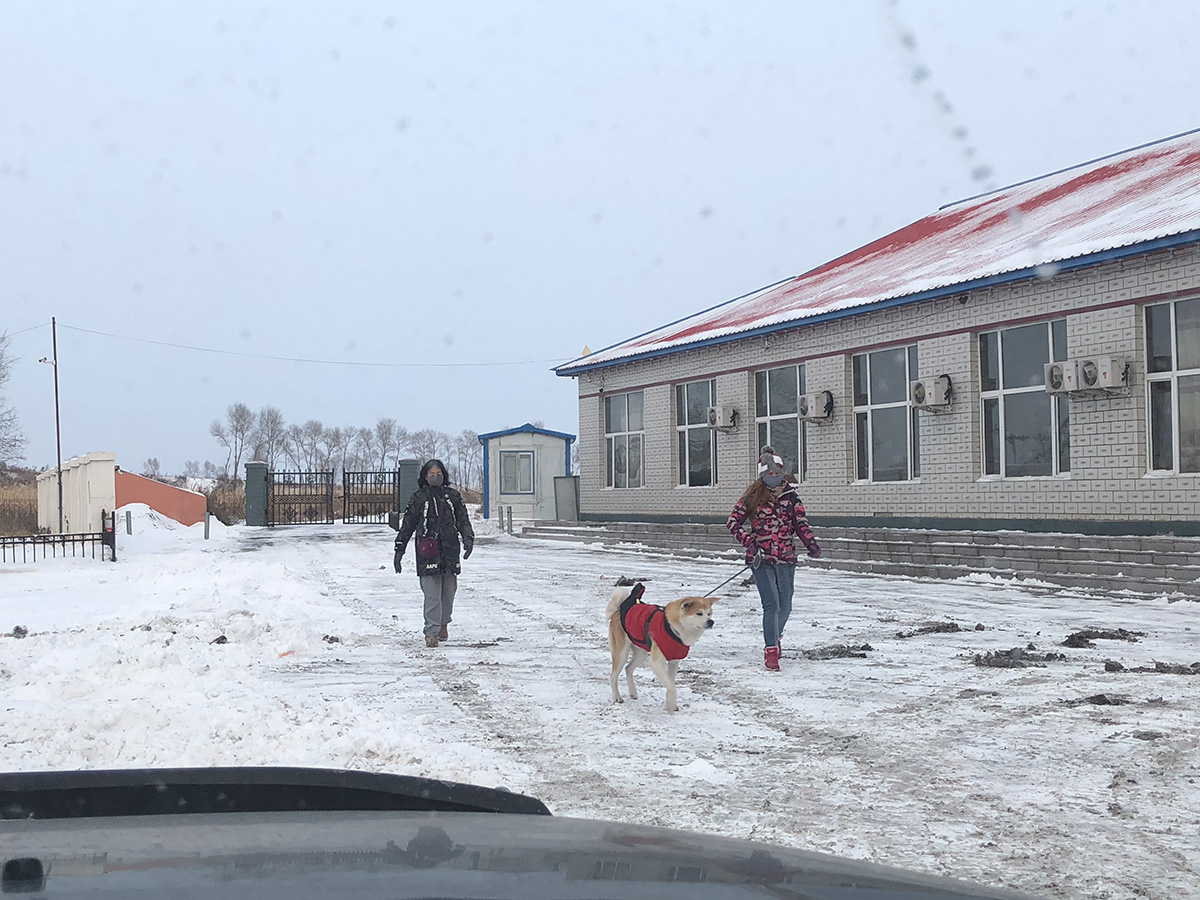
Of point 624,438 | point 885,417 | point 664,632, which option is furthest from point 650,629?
point 624,438

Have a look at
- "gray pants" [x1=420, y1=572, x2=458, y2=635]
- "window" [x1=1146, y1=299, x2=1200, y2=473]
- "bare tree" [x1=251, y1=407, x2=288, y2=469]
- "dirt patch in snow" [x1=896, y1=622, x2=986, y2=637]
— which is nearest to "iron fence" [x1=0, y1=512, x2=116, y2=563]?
"gray pants" [x1=420, y1=572, x2=458, y2=635]

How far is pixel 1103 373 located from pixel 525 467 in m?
20.8

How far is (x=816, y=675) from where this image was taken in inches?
329

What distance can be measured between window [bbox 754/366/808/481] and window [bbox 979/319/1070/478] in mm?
4542

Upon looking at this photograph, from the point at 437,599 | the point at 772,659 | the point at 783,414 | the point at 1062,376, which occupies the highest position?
the point at 1062,376

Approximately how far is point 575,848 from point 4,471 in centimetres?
6345

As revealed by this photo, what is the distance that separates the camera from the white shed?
33688 mm

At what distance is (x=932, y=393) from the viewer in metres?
18.4

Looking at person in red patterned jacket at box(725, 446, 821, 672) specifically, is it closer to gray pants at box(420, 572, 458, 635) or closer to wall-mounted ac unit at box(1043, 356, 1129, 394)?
gray pants at box(420, 572, 458, 635)

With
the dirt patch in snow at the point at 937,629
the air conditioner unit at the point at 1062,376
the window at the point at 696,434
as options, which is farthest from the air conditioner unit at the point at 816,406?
the dirt patch in snow at the point at 937,629

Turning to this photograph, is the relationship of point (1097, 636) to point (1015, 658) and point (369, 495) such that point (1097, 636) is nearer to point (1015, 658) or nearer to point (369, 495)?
point (1015, 658)

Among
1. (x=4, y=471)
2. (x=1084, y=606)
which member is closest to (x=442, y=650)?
(x=1084, y=606)

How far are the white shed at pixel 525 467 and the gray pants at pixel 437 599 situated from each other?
23.1m

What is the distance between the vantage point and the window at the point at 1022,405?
1672cm
